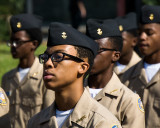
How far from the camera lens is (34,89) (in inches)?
278

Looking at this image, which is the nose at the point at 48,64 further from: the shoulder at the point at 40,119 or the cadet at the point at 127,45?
the cadet at the point at 127,45

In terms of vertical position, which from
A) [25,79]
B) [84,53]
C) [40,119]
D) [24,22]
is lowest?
[25,79]

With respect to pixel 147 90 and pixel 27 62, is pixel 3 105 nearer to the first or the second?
pixel 147 90

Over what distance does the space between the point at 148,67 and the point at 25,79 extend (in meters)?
1.92

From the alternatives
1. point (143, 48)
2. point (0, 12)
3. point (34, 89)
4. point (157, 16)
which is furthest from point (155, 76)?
point (0, 12)

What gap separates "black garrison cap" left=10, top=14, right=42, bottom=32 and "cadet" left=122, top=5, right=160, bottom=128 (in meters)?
2.01

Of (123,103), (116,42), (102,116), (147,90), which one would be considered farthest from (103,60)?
(102,116)

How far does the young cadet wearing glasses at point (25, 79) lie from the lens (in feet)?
22.9

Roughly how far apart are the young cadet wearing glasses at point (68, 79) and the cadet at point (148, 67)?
2.12 metres

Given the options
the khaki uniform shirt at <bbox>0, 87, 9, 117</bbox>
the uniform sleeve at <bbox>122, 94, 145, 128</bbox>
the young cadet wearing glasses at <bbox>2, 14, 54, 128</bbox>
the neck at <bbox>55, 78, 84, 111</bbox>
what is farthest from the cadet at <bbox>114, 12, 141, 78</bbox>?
the neck at <bbox>55, 78, 84, 111</bbox>

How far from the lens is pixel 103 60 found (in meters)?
5.68

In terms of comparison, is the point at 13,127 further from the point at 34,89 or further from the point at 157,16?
the point at 157,16

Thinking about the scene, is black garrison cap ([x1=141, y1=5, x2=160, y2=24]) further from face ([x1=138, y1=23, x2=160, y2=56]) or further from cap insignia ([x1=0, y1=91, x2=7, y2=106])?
cap insignia ([x1=0, y1=91, x2=7, y2=106])

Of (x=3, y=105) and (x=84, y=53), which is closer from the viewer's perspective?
(x=84, y=53)
